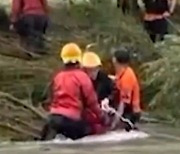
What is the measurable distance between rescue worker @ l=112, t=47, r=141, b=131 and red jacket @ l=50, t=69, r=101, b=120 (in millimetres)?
830

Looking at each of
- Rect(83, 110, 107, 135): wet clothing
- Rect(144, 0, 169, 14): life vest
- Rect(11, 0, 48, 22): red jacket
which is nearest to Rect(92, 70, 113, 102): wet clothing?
Rect(83, 110, 107, 135): wet clothing

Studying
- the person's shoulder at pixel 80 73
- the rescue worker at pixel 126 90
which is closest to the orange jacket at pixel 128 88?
the rescue worker at pixel 126 90

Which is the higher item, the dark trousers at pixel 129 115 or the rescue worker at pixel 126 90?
the rescue worker at pixel 126 90

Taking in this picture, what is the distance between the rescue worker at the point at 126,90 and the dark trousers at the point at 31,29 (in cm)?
312

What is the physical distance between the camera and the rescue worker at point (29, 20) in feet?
51.9

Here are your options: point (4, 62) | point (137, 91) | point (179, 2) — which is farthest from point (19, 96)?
point (179, 2)

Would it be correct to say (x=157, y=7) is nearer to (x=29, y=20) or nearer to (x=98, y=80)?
(x=29, y=20)

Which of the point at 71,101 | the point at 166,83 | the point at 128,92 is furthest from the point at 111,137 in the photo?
the point at 166,83

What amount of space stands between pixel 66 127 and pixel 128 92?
1.18m

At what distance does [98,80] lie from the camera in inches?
497

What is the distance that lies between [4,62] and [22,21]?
168 centimetres

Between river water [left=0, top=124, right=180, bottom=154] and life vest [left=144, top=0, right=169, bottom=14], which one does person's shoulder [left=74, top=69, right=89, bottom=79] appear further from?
life vest [left=144, top=0, right=169, bottom=14]

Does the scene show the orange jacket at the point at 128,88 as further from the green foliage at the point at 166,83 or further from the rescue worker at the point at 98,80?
the green foliage at the point at 166,83

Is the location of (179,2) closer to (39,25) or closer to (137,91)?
(39,25)
